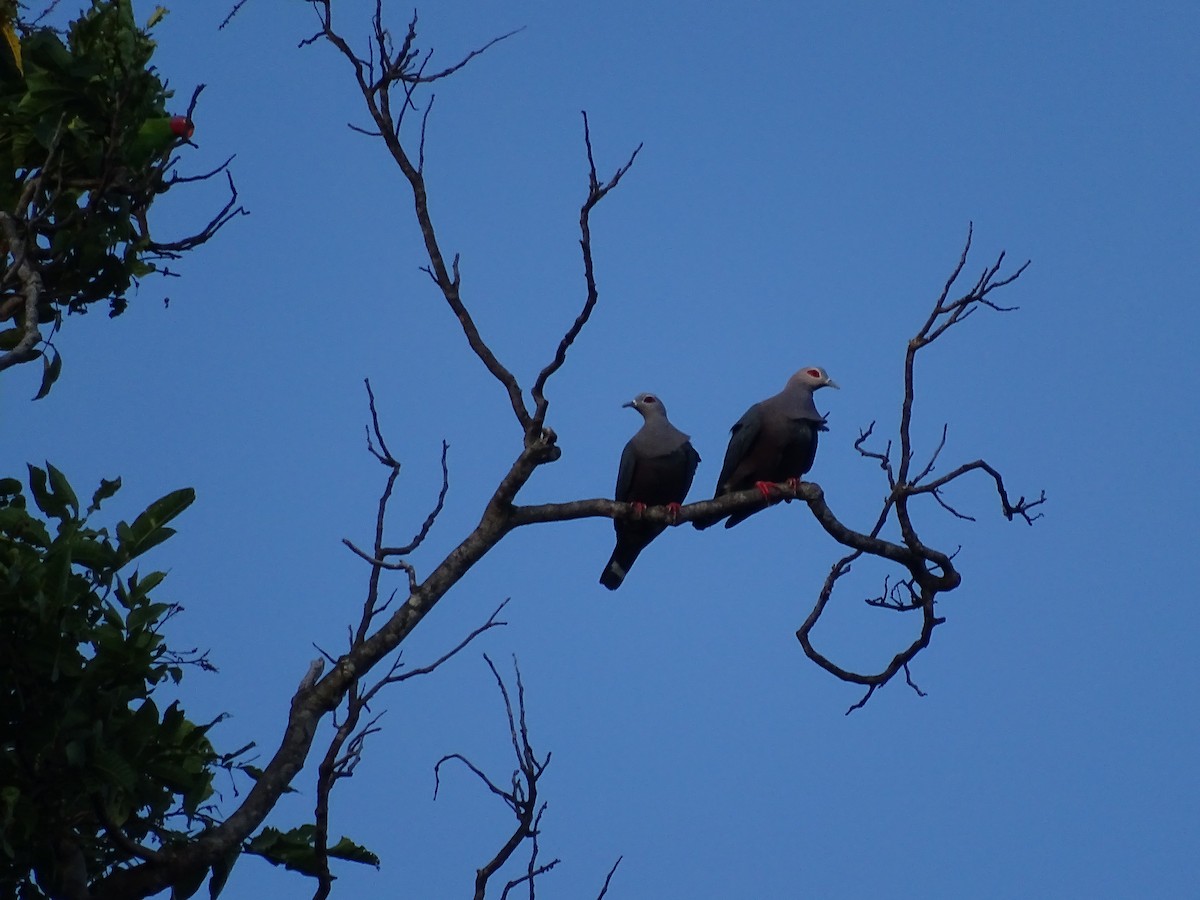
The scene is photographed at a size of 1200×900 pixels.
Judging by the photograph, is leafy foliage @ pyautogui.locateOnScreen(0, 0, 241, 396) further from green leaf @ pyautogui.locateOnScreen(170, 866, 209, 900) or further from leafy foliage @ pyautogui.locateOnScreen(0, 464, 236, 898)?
green leaf @ pyautogui.locateOnScreen(170, 866, 209, 900)

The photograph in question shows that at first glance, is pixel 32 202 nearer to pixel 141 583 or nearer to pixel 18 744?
pixel 141 583

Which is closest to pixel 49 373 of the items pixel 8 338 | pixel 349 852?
pixel 8 338

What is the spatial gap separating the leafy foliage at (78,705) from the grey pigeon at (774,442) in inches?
154

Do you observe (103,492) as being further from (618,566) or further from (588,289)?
(618,566)

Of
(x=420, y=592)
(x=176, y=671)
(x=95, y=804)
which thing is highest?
(x=420, y=592)

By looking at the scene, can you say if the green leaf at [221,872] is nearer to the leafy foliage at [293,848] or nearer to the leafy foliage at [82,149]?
the leafy foliage at [293,848]

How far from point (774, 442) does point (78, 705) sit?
176 inches

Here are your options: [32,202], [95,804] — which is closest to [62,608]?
[95,804]

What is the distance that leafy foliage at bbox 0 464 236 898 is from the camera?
3.67 m

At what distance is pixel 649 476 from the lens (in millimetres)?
7754

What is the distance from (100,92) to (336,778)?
2.43 meters

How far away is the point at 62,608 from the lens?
3.76 m

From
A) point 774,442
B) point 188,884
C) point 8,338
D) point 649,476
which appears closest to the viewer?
point 188,884

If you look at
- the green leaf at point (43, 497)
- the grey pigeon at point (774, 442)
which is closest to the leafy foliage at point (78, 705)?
the green leaf at point (43, 497)
